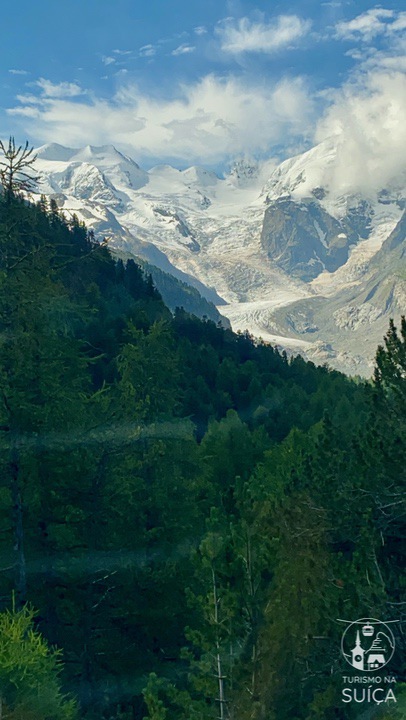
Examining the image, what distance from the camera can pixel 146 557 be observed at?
22.5 meters

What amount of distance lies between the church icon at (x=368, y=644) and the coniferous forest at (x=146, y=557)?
0.22 m

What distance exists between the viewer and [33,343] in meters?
18.8

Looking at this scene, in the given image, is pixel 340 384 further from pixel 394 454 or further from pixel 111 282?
pixel 394 454

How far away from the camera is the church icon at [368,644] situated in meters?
18.2

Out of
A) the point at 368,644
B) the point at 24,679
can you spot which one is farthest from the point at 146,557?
the point at 368,644

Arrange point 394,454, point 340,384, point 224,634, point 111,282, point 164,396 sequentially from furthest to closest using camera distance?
point 111,282
point 340,384
point 164,396
point 394,454
point 224,634

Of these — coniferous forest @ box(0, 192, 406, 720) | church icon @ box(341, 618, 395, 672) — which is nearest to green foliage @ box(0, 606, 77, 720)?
coniferous forest @ box(0, 192, 406, 720)

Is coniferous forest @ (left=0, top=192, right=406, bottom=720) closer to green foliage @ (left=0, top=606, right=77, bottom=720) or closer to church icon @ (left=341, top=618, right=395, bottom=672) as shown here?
green foliage @ (left=0, top=606, right=77, bottom=720)

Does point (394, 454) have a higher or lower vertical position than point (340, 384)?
lower

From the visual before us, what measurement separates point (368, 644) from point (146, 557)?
6.65 meters

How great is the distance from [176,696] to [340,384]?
90.3 meters

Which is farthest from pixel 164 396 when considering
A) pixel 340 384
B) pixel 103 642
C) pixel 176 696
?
pixel 340 384

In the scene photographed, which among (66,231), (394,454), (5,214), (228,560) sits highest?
(66,231)

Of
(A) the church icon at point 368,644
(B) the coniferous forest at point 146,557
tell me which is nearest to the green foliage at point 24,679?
(B) the coniferous forest at point 146,557
